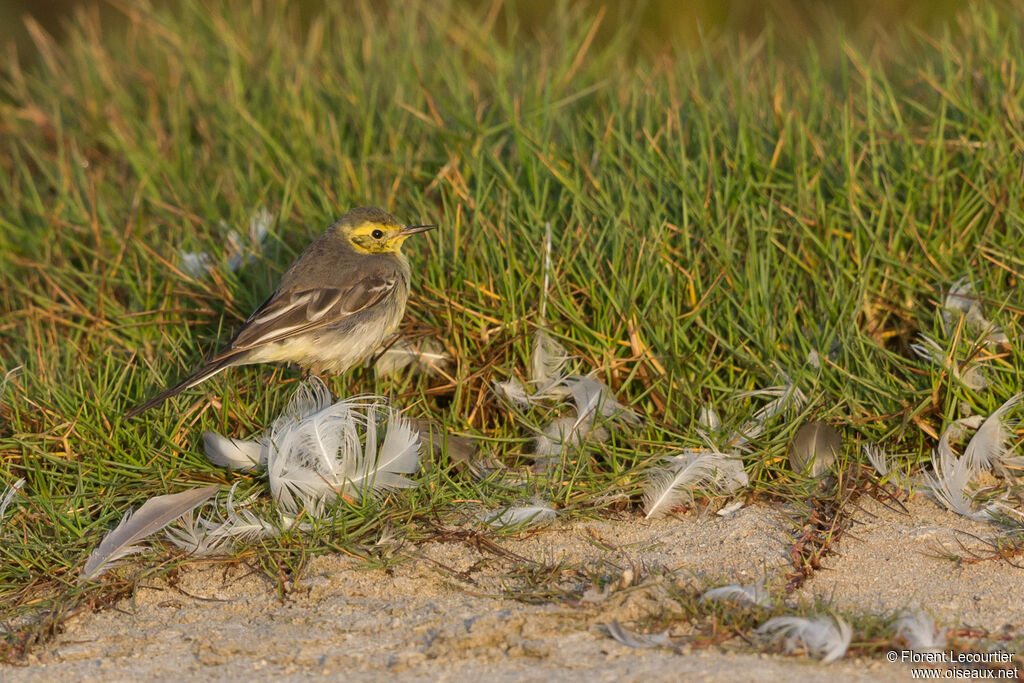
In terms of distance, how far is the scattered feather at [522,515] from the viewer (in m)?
4.38

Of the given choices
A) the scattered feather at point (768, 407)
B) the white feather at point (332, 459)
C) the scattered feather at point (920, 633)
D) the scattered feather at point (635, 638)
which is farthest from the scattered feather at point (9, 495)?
the scattered feather at point (920, 633)

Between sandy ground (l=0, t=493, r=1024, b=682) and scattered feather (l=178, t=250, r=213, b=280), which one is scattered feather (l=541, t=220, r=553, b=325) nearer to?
sandy ground (l=0, t=493, r=1024, b=682)

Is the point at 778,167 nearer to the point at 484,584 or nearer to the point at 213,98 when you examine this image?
the point at 484,584

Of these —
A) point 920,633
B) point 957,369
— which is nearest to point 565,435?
point 957,369

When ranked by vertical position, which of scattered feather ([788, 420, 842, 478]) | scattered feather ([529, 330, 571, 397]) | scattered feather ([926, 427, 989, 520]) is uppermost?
scattered feather ([926, 427, 989, 520])

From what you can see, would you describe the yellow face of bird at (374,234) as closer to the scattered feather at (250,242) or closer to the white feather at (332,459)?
the scattered feather at (250,242)

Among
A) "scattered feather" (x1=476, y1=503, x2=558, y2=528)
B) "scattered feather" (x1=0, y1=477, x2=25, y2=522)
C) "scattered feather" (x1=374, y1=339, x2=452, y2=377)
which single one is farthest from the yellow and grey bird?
"scattered feather" (x1=476, y1=503, x2=558, y2=528)

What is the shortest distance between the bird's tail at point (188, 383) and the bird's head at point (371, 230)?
0.98 m

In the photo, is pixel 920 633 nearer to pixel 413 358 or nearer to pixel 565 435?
pixel 565 435

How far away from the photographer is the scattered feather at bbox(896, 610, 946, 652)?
137 inches

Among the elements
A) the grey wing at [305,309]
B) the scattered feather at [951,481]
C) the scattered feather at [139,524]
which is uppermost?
the scattered feather at [951,481]

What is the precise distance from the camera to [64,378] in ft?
17.8

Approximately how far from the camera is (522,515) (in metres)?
4.40

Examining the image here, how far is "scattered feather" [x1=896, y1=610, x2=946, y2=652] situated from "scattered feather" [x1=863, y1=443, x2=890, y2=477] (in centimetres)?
113
